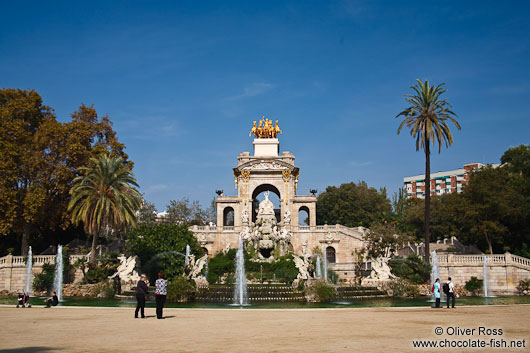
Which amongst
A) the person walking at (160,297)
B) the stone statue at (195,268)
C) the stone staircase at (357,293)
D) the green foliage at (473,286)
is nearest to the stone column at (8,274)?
the stone statue at (195,268)

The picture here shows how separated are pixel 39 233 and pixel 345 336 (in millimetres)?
40561

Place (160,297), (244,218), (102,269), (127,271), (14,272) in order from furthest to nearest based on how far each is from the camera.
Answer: (244,218)
(102,269)
(14,272)
(127,271)
(160,297)

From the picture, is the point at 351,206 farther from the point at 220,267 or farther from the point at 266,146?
the point at 220,267

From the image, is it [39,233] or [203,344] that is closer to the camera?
[203,344]

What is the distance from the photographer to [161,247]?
38.4 metres

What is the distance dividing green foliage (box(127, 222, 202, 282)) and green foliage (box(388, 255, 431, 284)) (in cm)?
1695

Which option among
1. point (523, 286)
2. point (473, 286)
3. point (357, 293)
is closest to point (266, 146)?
point (473, 286)

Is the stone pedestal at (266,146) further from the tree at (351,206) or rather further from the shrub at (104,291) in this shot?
the shrub at (104,291)

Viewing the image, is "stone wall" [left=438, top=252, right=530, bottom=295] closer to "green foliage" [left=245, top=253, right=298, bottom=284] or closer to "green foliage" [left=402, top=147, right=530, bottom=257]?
"green foliage" [left=402, top=147, right=530, bottom=257]

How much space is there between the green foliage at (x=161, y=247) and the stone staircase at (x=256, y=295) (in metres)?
9.98

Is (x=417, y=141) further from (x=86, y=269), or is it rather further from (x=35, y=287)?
(x=35, y=287)

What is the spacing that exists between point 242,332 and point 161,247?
→ 2792 centimetres

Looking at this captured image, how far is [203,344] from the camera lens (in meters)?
9.80

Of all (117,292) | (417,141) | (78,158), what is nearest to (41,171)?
(78,158)
